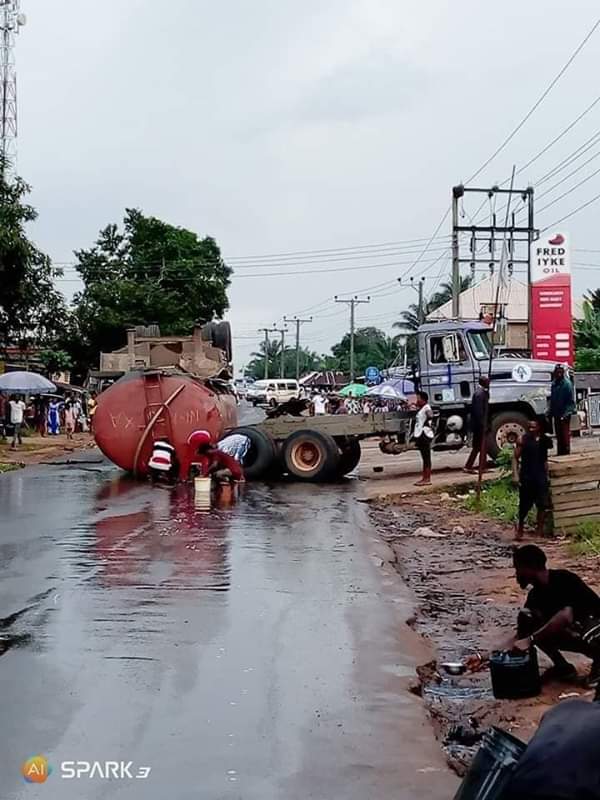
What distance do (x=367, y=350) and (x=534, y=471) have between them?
358 ft

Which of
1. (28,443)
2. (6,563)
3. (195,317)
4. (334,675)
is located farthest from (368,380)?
(334,675)

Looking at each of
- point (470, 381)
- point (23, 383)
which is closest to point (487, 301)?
point (23, 383)

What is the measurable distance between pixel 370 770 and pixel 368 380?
199 feet

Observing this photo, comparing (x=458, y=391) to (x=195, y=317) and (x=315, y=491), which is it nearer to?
(x=315, y=491)

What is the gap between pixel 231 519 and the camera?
16.4m

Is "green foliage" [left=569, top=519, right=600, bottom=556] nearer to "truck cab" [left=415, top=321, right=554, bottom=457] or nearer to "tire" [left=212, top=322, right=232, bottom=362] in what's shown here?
"truck cab" [left=415, top=321, right=554, bottom=457]

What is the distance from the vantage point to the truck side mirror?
2320 centimetres

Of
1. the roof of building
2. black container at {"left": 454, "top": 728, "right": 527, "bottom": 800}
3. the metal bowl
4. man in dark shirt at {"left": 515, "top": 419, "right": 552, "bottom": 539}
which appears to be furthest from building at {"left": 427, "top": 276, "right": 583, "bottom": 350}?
black container at {"left": 454, "top": 728, "right": 527, "bottom": 800}

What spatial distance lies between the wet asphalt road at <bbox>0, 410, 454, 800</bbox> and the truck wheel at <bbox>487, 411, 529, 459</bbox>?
29.0ft

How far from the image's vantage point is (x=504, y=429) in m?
22.9

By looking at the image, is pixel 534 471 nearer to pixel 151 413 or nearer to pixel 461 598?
pixel 461 598

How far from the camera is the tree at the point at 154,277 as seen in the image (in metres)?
56.0

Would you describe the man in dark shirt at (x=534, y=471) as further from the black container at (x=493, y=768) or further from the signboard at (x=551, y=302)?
the signboard at (x=551, y=302)

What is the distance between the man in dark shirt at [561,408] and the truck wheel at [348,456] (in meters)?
4.77
